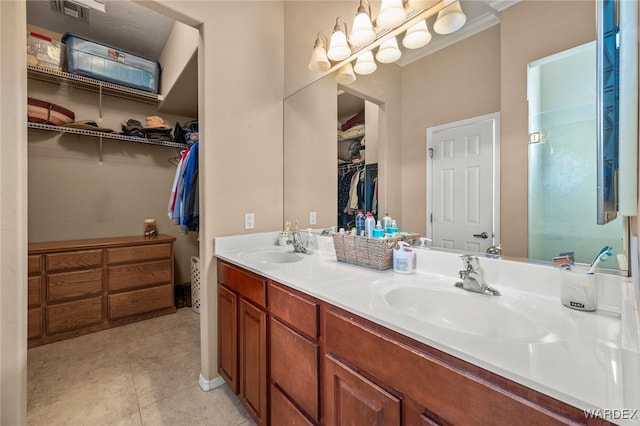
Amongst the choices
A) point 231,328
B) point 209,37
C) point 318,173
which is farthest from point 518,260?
point 209,37

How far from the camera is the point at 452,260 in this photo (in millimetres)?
1141

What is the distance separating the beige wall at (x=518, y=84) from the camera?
3.09 feet

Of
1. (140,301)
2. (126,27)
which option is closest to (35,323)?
(140,301)

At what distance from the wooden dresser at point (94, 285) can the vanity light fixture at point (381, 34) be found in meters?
2.52

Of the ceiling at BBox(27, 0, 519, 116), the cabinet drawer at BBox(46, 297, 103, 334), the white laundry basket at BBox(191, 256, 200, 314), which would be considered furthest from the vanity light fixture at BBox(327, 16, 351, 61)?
the cabinet drawer at BBox(46, 297, 103, 334)

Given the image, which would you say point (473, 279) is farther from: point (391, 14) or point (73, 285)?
point (73, 285)

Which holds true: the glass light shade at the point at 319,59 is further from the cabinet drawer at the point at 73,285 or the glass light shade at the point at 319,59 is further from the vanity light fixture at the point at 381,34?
the cabinet drawer at the point at 73,285

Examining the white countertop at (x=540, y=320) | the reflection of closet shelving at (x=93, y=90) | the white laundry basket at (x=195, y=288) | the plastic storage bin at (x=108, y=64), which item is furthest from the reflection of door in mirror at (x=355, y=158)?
the plastic storage bin at (x=108, y=64)

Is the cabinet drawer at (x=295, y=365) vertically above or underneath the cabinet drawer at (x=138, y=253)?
underneath

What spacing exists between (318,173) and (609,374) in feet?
5.63

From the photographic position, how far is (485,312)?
2.94 feet

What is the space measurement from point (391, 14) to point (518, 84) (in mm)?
753

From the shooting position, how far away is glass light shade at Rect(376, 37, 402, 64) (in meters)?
1.44

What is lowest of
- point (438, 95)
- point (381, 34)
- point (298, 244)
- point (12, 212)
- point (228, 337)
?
point (228, 337)
